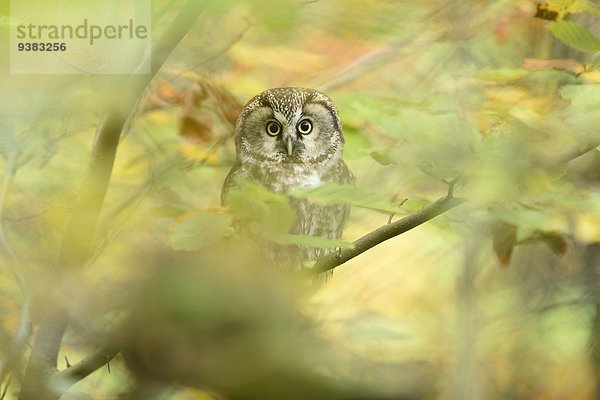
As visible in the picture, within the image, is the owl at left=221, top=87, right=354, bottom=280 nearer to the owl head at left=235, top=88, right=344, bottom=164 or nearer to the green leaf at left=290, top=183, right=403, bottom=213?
the owl head at left=235, top=88, right=344, bottom=164

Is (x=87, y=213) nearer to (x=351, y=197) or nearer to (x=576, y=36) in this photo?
(x=351, y=197)

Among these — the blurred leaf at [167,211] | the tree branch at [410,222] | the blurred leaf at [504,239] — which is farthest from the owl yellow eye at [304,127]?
the blurred leaf at [167,211]

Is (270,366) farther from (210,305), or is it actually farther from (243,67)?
(243,67)

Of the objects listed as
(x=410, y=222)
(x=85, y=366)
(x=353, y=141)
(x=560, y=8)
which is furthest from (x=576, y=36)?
(x=85, y=366)

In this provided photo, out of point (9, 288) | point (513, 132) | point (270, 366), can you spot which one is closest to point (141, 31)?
point (513, 132)

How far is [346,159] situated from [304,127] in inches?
16.8

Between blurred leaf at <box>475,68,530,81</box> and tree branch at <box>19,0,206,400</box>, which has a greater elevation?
blurred leaf at <box>475,68,530,81</box>

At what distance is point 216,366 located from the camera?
8.45 ft

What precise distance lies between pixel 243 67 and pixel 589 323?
78.7 inches

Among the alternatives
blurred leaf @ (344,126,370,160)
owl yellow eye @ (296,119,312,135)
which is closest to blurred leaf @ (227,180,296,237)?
blurred leaf @ (344,126,370,160)

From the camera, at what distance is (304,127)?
79.7 inches

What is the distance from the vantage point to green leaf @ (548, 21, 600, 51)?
1.31 metres

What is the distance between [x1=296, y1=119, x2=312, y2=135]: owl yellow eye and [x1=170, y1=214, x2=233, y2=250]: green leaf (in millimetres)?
863

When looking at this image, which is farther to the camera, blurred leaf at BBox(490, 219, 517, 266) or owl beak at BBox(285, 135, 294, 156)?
owl beak at BBox(285, 135, 294, 156)
